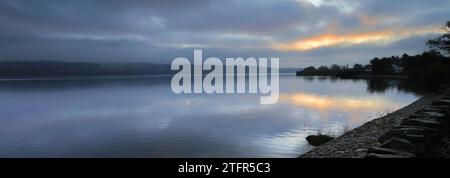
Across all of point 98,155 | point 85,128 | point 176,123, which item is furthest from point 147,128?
point 98,155

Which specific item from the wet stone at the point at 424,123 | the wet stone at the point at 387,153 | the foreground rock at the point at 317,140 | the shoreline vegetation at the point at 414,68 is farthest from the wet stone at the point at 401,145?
the shoreline vegetation at the point at 414,68

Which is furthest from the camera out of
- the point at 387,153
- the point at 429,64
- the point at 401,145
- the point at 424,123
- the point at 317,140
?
the point at 429,64

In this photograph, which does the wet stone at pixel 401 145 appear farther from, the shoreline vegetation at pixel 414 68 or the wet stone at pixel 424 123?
the shoreline vegetation at pixel 414 68

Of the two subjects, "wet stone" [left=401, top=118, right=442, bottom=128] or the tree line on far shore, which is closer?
"wet stone" [left=401, top=118, right=442, bottom=128]

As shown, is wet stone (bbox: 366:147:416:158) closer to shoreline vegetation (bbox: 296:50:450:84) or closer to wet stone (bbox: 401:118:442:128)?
wet stone (bbox: 401:118:442:128)

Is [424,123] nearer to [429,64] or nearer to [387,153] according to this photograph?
[387,153]

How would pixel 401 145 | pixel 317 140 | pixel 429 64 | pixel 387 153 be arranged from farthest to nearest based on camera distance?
pixel 429 64, pixel 317 140, pixel 401 145, pixel 387 153

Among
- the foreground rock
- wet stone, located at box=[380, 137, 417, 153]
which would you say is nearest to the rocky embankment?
wet stone, located at box=[380, 137, 417, 153]

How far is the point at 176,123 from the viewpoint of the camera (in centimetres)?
2964

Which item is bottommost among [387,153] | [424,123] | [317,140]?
[317,140]

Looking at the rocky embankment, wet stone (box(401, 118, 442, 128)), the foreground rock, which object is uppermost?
wet stone (box(401, 118, 442, 128))

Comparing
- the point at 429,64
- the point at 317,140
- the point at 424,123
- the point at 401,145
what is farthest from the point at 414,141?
the point at 429,64
